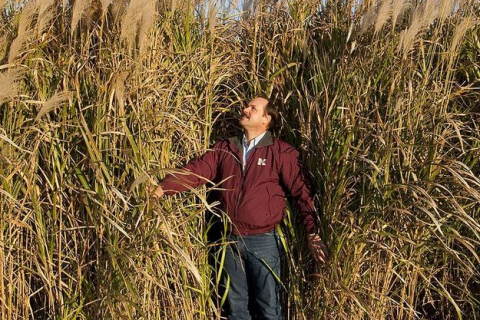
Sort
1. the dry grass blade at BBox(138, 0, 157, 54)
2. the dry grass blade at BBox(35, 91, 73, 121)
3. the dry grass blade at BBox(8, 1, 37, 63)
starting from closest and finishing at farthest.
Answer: the dry grass blade at BBox(35, 91, 73, 121) < the dry grass blade at BBox(8, 1, 37, 63) < the dry grass blade at BBox(138, 0, 157, 54)

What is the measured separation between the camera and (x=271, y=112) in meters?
3.97

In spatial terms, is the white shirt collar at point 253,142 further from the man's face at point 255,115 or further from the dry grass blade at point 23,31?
the dry grass blade at point 23,31

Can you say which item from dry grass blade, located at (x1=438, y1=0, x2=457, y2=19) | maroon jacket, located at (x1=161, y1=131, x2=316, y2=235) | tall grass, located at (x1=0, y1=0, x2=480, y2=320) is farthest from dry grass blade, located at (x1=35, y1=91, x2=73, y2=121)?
dry grass blade, located at (x1=438, y1=0, x2=457, y2=19)

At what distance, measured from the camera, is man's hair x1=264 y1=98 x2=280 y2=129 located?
3.95m

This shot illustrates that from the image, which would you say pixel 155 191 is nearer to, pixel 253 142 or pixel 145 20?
pixel 145 20

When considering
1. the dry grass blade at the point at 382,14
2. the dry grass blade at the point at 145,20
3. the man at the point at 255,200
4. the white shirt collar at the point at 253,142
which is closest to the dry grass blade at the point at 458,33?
the dry grass blade at the point at 382,14

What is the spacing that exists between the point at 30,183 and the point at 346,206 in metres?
1.63

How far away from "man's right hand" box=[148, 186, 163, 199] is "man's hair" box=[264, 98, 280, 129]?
2.94 ft

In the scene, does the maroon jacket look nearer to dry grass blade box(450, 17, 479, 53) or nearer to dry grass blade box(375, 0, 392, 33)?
dry grass blade box(375, 0, 392, 33)

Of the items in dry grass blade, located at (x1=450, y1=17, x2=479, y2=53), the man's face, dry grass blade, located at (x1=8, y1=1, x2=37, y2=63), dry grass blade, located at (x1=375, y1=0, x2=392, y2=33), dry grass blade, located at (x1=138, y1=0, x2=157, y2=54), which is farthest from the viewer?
the man's face

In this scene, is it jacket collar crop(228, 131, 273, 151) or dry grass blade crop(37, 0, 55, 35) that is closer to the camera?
dry grass blade crop(37, 0, 55, 35)

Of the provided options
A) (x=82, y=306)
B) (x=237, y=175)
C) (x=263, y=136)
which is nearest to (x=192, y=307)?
(x=82, y=306)

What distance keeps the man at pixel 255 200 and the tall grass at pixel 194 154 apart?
0.10 metres

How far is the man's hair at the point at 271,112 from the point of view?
3950 mm
